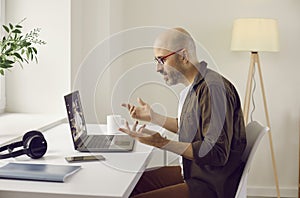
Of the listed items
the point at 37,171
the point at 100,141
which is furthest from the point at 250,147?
the point at 37,171

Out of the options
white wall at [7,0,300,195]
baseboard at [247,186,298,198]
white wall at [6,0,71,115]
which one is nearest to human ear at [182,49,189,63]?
white wall at [6,0,71,115]

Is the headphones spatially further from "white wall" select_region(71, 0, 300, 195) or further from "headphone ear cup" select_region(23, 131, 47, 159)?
"white wall" select_region(71, 0, 300, 195)

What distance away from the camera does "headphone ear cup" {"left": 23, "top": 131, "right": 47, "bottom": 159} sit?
6.08 feet

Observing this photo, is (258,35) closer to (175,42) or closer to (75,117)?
(175,42)

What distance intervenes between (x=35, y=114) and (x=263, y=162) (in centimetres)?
182

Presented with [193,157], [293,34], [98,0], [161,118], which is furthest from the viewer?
[293,34]

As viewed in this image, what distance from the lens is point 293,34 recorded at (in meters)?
3.65

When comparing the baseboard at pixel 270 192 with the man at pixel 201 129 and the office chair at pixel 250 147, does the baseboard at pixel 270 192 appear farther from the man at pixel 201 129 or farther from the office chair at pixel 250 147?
the man at pixel 201 129

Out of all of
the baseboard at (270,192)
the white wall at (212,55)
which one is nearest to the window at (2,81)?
the white wall at (212,55)

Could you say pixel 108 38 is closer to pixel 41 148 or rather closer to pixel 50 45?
pixel 50 45

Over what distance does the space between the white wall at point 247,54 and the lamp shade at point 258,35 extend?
339mm

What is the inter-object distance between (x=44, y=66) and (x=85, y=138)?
89 cm

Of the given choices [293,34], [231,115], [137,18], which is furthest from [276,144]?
[231,115]

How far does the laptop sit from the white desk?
0.15 ft
